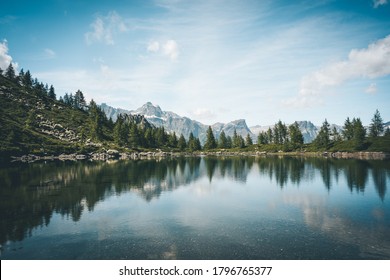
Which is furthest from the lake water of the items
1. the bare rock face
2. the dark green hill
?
the bare rock face

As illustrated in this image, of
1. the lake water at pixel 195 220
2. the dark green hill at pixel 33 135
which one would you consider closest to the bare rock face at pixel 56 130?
the dark green hill at pixel 33 135

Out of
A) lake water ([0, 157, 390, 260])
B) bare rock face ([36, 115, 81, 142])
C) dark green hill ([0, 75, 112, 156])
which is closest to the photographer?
lake water ([0, 157, 390, 260])

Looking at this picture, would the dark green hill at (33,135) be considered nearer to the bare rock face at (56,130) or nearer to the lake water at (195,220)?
the bare rock face at (56,130)

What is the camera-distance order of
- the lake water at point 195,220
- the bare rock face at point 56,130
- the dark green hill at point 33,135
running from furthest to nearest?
1. the bare rock face at point 56,130
2. the dark green hill at point 33,135
3. the lake water at point 195,220

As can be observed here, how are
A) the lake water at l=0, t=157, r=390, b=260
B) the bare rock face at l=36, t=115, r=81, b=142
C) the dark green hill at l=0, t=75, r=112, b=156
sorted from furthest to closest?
→ the bare rock face at l=36, t=115, r=81, b=142 < the dark green hill at l=0, t=75, r=112, b=156 < the lake water at l=0, t=157, r=390, b=260

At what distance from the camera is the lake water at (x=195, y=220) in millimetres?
27500

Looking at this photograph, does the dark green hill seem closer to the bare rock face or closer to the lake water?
the bare rock face

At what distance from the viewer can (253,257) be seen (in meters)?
25.9

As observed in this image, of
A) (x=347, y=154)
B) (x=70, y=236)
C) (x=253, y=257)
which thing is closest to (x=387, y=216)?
(x=253, y=257)

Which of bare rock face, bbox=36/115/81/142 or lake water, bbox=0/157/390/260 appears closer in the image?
lake water, bbox=0/157/390/260

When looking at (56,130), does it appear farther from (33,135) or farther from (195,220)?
(195,220)

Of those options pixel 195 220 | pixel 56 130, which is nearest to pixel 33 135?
pixel 56 130

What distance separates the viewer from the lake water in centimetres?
2750

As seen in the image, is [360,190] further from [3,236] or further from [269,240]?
[3,236]
